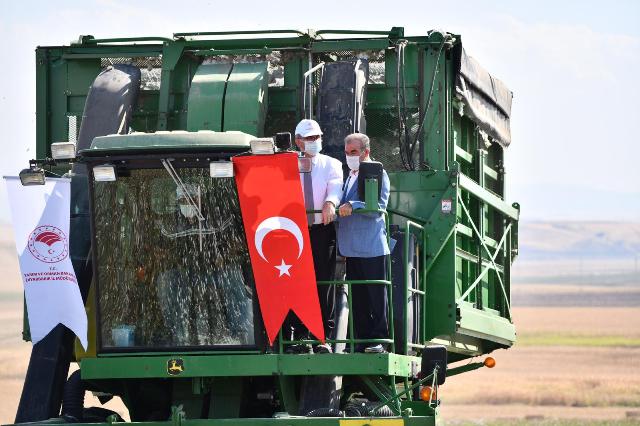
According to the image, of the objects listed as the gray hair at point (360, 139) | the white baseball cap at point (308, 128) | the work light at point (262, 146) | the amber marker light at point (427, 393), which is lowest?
the amber marker light at point (427, 393)

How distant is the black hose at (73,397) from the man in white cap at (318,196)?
196 centimetres

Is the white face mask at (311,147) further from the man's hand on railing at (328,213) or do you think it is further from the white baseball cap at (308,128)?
the man's hand on railing at (328,213)

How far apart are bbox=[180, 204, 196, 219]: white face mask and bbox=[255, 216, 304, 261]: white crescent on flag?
56 cm

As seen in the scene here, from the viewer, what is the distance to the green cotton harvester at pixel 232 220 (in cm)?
1532

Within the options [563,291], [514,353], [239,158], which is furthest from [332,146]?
[563,291]

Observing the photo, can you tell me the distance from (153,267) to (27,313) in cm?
165

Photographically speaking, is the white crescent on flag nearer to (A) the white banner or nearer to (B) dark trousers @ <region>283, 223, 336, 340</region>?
(B) dark trousers @ <region>283, 223, 336, 340</region>

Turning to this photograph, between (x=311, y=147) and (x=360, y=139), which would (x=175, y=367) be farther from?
(x=360, y=139)

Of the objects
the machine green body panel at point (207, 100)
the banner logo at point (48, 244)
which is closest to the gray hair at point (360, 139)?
the machine green body panel at point (207, 100)

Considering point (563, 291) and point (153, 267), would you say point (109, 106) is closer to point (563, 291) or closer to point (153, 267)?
point (153, 267)

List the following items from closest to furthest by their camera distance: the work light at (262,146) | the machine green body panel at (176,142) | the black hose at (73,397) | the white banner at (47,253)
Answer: the work light at (262,146)
the machine green body panel at (176,142)
the white banner at (47,253)
the black hose at (73,397)

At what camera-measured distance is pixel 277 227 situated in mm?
15266

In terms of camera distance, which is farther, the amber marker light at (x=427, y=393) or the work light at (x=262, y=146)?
the amber marker light at (x=427, y=393)

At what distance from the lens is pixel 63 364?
1598 centimetres
